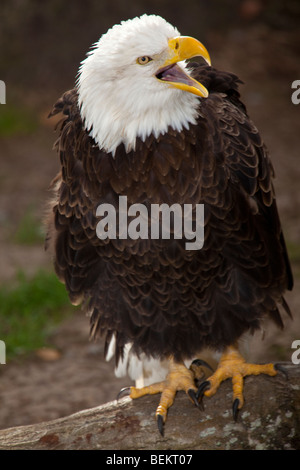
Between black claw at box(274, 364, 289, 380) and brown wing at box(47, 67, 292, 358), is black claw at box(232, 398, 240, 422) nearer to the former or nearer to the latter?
black claw at box(274, 364, 289, 380)

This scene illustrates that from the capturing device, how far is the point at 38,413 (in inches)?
174

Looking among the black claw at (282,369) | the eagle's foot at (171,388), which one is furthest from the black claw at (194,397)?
the black claw at (282,369)

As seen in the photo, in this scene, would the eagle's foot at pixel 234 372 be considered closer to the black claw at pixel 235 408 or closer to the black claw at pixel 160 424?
the black claw at pixel 235 408

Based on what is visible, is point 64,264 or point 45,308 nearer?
point 64,264

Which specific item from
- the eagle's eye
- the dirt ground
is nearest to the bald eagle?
the eagle's eye

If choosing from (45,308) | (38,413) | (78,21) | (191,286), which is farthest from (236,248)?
(78,21)

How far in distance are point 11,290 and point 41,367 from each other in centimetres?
85

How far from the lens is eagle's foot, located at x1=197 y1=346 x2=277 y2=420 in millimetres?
3064

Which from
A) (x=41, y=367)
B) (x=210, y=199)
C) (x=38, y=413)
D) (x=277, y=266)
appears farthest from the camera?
(x=41, y=367)

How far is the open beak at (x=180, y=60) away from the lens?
2.68 meters

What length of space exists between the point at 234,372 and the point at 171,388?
292 millimetres

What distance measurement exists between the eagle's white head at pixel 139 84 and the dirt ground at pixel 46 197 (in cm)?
152

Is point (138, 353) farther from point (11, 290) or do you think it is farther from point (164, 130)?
point (11, 290)

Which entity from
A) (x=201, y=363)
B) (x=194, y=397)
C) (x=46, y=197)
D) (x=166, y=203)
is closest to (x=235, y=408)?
(x=194, y=397)
